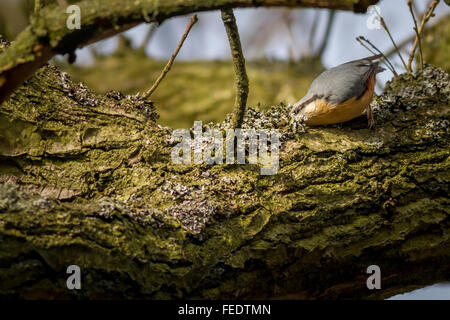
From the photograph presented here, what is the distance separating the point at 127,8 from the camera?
95 centimetres

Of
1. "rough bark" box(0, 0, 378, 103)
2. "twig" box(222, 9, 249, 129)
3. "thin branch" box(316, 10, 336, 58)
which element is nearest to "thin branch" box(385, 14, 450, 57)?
A: "thin branch" box(316, 10, 336, 58)

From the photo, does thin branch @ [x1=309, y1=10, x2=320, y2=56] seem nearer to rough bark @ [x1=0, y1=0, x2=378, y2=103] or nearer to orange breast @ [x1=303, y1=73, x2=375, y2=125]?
orange breast @ [x1=303, y1=73, x2=375, y2=125]

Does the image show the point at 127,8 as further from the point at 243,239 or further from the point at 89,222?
the point at 243,239

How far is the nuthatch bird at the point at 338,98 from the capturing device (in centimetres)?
155

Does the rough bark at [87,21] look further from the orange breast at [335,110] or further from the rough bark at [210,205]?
the orange breast at [335,110]

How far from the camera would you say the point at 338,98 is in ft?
5.13

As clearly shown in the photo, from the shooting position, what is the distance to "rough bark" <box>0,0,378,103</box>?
91 centimetres

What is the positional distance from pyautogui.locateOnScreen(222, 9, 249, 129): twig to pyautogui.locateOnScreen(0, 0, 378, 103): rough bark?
15.0 inches

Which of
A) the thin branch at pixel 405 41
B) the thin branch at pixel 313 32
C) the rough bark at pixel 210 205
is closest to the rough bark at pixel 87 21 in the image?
the rough bark at pixel 210 205

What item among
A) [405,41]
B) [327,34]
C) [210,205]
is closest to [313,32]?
[327,34]

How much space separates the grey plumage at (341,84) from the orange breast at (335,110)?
0.02 meters

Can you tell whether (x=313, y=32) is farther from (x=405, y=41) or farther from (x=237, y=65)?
(x=237, y=65)
